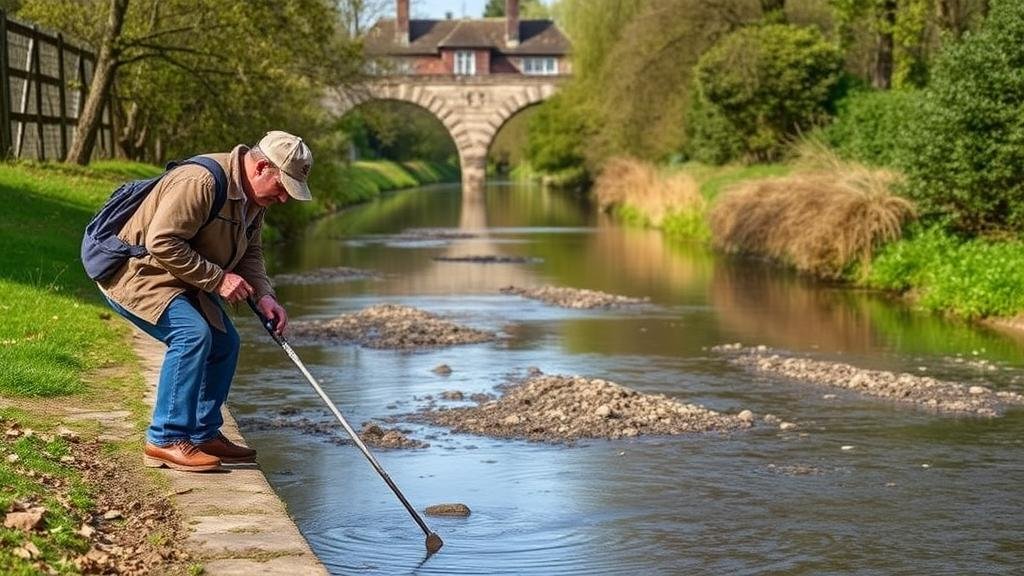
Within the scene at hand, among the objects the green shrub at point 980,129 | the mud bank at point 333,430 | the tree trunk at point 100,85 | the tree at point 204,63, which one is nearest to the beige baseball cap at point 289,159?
the mud bank at point 333,430

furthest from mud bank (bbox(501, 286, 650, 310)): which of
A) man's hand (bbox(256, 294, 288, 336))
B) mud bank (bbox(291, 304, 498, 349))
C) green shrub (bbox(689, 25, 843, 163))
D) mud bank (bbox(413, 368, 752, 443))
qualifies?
green shrub (bbox(689, 25, 843, 163))

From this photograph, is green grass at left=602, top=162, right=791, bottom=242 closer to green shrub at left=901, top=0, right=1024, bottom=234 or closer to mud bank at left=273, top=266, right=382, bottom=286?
mud bank at left=273, top=266, right=382, bottom=286

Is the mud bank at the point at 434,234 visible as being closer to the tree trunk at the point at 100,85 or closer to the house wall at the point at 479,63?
the tree trunk at the point at 100,85

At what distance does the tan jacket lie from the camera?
8.19 meters

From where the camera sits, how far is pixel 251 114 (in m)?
31.6

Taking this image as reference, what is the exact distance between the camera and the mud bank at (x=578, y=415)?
12.4m

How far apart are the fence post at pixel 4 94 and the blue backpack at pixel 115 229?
17978mm

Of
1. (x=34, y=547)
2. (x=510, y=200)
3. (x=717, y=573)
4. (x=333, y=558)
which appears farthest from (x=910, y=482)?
(x=510, y=200)

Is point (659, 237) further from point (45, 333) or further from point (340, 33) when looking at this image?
point (45, 333)

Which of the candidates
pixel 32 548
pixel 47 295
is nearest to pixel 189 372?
pixel 32 548

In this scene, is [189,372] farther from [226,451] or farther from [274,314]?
[226,451]

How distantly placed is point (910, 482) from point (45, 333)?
6.45 m

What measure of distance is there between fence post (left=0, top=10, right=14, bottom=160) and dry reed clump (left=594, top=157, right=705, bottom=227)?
63.5 feet

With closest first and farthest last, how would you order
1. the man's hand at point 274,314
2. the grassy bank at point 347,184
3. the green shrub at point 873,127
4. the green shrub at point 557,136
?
the man's hand at point 274,314 < the green shrub at point 873,127 < the grassy bank at point 347,184 < the green shrub at point 557,136
